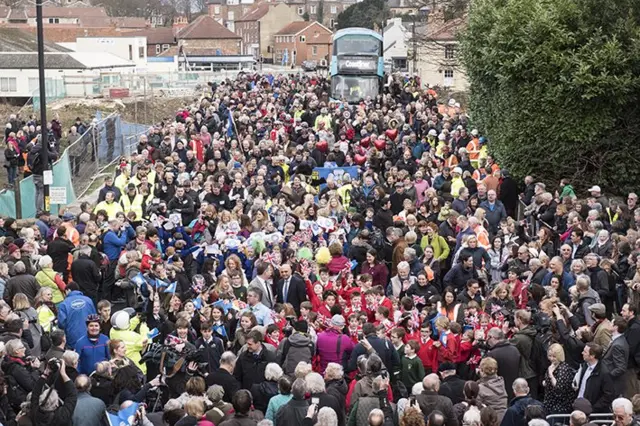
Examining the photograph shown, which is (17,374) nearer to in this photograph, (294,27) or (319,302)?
(319,302)

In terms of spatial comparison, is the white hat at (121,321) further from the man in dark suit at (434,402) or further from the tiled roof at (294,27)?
the tiled roof at (294,27)

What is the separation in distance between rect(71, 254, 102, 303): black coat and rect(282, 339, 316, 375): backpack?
451cm

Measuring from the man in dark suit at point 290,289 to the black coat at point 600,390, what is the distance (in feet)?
15.4

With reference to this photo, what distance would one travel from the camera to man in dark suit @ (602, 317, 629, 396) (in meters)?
10.9

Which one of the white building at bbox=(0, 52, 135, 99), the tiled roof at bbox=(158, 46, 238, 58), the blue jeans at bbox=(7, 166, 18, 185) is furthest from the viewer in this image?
the tiled roof at bbox=(158, 46, 238, 58)

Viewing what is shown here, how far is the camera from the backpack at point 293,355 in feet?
37.7

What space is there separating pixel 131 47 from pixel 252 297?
8178 centimetres

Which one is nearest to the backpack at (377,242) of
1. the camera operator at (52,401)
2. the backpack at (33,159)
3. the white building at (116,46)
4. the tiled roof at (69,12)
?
the camera operator at (52,401)

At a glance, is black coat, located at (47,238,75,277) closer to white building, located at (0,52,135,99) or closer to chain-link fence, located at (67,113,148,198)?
chain-link fence, located at (67,113,148,198)

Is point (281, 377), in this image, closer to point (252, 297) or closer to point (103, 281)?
point (252, 297)

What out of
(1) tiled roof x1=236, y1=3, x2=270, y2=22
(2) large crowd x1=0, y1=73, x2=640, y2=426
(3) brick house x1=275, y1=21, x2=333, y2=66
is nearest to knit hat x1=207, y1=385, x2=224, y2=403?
(2) large crowd x1=0, y1=73, x2=640, y2=426

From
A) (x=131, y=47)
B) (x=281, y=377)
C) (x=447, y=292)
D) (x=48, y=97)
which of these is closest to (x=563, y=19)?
(x=447, y=292)

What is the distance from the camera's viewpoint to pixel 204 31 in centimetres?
12631

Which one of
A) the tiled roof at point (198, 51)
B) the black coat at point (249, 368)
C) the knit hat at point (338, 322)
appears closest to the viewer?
the black coat at point (249, 368)
